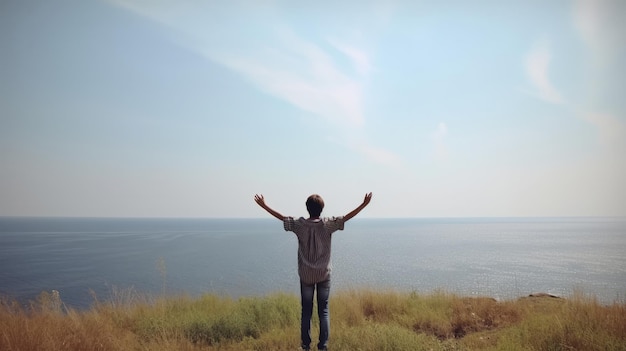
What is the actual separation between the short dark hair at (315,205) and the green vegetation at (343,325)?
2113 mm

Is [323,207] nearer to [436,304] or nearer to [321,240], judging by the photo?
[321,240]

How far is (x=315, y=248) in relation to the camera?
17.6ft

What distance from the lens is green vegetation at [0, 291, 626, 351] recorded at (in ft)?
17.9

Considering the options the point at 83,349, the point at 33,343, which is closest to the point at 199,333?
the point at 83,349

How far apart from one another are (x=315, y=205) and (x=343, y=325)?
295cm

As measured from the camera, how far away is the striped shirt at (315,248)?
5332mm

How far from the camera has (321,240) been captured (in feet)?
17.6

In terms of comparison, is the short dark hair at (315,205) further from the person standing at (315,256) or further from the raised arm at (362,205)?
the raised arm at (362,205)

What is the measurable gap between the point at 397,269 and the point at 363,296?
46.8 metres

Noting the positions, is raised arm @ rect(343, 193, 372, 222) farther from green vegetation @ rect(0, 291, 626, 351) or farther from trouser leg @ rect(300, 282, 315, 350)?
green vegetation @ rect(0, 291, 626, 351)

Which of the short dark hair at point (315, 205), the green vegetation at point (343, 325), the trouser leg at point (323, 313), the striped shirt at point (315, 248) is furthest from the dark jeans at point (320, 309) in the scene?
the short dark hair at point (315, 205)

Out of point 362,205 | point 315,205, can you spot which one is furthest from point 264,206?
point 362,205

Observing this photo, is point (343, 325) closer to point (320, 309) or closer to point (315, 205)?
point (320, 309)

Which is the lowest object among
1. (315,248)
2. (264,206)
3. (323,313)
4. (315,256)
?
(323,313)
